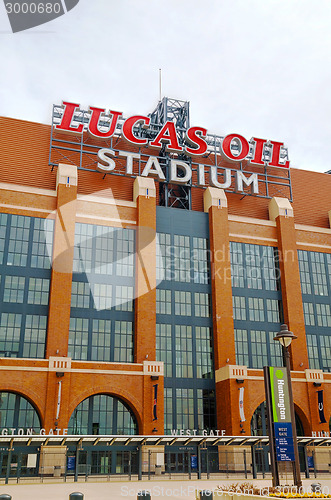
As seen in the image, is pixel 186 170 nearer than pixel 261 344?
No

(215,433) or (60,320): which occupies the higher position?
(60,320)

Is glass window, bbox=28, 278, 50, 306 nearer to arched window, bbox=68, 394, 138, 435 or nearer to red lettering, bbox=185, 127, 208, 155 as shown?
arched window, bbox=68, 394, 138, 435

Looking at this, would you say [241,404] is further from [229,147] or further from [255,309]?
[229,147]

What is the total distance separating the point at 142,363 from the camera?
51562mm

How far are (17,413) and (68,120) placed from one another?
3227 cm

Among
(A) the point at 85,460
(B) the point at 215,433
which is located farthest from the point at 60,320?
(B) the point at 215,433

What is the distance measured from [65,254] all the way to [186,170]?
19294mm

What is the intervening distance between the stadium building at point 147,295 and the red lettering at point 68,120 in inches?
6.2

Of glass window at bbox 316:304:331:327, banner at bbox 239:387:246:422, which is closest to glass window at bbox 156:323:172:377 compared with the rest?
banner at bbox 239:387:246:422

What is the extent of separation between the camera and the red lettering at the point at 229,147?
6594cm

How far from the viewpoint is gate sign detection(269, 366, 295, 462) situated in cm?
2353

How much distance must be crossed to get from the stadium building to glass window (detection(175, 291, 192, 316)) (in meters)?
0.16

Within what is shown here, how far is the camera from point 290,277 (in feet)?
202

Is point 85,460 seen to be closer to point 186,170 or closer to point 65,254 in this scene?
point 65,254
